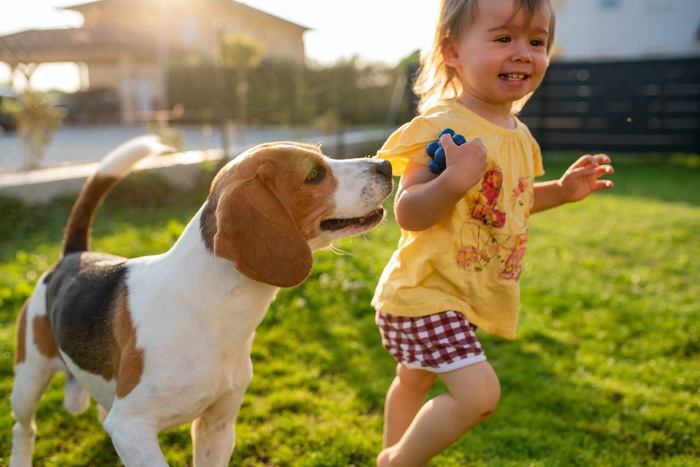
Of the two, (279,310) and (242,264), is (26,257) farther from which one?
(242,264)

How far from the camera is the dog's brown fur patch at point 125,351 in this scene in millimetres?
2439

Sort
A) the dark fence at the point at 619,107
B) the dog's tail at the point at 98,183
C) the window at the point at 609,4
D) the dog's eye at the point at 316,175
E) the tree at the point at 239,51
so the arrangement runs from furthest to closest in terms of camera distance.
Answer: the window at the point at 609,4 < the dark fence at the point at 619,107 < the tree at the point at 239,51 < the dog's tail at the point at 98,183 < the dog's eye at the point at 316,175

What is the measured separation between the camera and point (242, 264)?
7.38 ft

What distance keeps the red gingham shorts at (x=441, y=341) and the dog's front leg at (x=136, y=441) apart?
108cm

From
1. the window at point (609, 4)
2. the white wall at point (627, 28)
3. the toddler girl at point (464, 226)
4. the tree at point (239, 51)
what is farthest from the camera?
the window at point (609, 4)

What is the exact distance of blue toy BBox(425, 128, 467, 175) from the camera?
2533 mm

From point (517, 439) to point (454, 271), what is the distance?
4.37ft

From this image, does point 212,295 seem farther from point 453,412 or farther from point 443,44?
point 443,44

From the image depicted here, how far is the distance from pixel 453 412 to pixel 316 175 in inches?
43.2

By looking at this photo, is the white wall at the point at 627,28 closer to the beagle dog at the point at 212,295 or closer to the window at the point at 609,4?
the window at the point at 609,4

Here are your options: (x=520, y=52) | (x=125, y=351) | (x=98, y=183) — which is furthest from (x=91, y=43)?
(x=520, y=52)

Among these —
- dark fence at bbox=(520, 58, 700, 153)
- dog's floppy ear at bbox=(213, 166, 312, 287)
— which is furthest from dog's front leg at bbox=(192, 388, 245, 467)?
dark fence at bbox=(520, 58, 700, 153)

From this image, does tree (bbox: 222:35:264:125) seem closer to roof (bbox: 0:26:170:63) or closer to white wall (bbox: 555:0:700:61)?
white wall (bbox: 555:0:700:61)

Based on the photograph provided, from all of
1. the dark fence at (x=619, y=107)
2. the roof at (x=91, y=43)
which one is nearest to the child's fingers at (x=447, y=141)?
the dark fence at (x=619, y=107)
